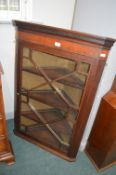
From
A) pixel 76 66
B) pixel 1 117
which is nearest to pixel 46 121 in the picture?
pixel 1 117

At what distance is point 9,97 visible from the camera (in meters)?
2.01

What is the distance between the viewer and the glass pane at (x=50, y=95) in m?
1.41

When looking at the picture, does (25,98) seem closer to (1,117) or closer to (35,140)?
(1,117)

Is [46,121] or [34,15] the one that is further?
[46,121]

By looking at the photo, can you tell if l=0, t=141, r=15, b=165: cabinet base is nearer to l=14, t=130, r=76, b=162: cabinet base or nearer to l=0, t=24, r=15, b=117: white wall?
l=14, t=130, r=76, b=162: cabinet base

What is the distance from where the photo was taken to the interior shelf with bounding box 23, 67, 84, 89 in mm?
1385

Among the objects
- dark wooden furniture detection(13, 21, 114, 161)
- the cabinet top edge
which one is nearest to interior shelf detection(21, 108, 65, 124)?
dark wooden furniture detection(13, 21, 114, 161)

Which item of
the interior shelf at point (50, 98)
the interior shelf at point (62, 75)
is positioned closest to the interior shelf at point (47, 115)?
the interior shelf at point (50, 98)

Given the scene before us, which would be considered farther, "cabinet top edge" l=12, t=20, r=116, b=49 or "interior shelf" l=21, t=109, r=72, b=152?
"interior shelf" l=21, t=109, r=72, b=152

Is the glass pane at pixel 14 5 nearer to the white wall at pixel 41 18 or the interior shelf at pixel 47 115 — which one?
the white wall at pixel 41 18

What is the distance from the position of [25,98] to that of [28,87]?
0.47ft

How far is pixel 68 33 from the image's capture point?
1.13 meters

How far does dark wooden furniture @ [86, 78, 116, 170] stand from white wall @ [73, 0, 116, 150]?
0.22 feet

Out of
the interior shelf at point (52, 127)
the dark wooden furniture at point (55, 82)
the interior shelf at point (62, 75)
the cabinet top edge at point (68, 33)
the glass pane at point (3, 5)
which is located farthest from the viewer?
the interior shelf at point (52, 127)
